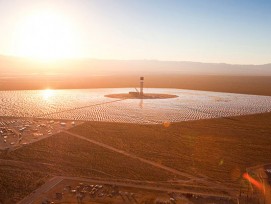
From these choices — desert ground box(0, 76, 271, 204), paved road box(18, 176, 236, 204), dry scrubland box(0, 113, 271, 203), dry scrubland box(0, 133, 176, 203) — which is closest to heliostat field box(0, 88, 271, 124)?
dry scrubland box(0, 113, 271, 203)

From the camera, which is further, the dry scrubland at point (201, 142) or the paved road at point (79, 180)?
the dry scrubland at point (201, 142)

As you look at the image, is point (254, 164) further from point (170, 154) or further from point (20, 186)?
point (20, 186)

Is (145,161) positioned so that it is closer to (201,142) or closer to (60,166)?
Answer: (60,166)

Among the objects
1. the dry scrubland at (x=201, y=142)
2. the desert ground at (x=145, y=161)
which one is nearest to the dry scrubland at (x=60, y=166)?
the desert ground at (x=145, y=161)

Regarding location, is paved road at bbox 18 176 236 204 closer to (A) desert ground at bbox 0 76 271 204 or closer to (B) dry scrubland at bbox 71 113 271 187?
(A) desert ground at bbox 0 76 271 204

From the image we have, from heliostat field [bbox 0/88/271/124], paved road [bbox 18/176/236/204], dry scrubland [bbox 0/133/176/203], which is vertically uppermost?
heliostat field [bbox 0/88/271/124]

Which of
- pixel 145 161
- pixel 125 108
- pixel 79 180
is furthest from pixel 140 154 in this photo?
pixel 125 108

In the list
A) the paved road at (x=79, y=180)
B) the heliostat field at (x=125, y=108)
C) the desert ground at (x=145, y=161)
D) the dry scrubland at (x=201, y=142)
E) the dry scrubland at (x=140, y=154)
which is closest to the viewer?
the paved road at (x=79, y=180)

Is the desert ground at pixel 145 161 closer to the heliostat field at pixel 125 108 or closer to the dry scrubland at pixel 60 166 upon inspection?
the dry scrubland at pixel 60 166
